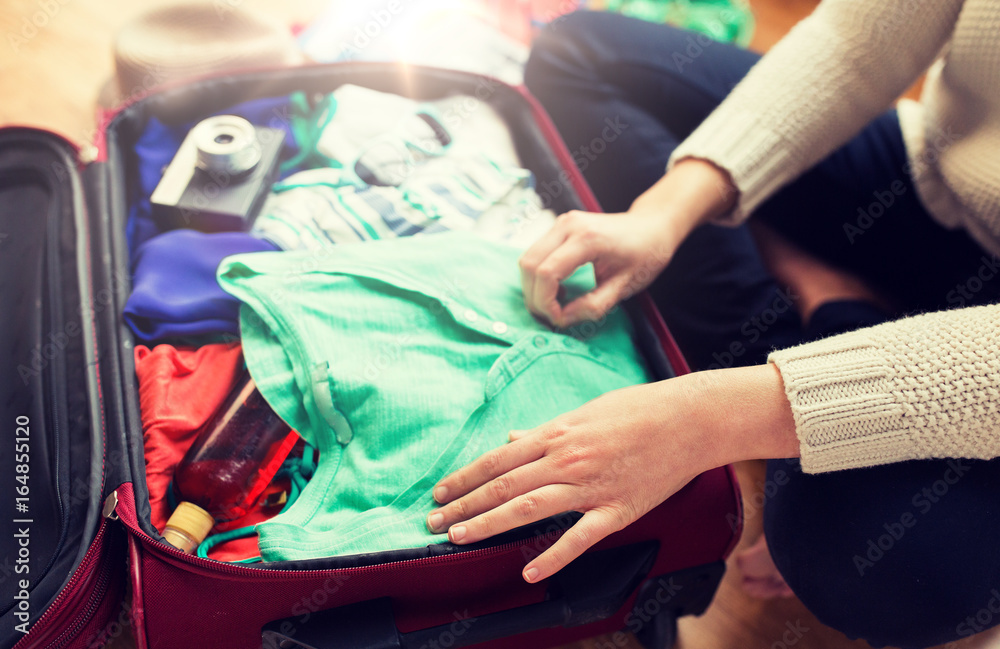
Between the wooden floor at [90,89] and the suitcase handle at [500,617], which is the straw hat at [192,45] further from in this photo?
the suitcase handle at [500,617]

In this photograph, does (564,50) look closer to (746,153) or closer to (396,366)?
(746,153)

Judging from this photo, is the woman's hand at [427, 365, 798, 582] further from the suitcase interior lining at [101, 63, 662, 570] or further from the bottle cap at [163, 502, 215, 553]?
the bottle cap at [163, 502, 215, 553]

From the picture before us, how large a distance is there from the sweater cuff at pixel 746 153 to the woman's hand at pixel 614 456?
266mm

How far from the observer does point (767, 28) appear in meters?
1.57

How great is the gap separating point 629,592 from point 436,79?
757 mm

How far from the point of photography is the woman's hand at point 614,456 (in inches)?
20.7

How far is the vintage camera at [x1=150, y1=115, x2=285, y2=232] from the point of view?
31.2 inches

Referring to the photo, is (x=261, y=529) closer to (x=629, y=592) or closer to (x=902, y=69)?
(x=629, y=592)

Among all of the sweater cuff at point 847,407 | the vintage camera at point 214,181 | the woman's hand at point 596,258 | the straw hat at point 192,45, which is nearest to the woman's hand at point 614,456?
the sweater cuff at point 847,407

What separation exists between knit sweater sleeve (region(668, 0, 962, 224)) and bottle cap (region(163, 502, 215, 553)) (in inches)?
24.9

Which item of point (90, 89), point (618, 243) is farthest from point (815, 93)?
point (90, 89)

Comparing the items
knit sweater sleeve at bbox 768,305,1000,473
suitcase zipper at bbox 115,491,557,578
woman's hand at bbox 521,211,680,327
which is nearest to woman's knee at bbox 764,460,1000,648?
knit sweater sleeve at bbox 768,305,1000,473

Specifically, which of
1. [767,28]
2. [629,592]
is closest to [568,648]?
[629,592]

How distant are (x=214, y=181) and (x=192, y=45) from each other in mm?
454
